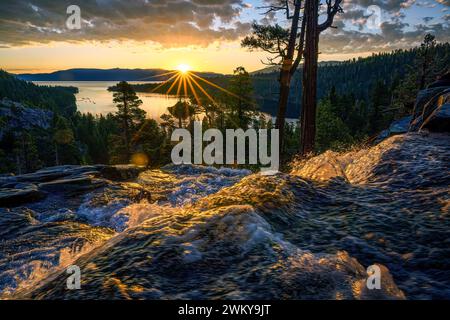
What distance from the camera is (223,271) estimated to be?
9.16 ft

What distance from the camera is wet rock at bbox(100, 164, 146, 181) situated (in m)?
13.3

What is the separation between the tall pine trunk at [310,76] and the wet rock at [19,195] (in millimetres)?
10454

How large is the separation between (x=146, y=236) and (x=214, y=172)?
38.6 ft

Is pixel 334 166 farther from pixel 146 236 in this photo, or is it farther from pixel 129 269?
pixel 129 269

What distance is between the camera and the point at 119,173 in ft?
45.2

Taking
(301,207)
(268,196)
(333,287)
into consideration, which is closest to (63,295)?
(333,287)

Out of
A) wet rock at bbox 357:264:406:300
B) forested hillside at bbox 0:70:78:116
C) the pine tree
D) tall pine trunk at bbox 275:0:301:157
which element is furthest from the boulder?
forested hillside at bbox 0:70:78:116

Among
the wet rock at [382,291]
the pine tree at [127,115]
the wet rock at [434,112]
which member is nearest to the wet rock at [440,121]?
the wet rock at [434,112]

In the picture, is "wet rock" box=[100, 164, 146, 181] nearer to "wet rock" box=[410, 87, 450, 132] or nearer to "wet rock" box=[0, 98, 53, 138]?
"wet rock" box=[410, 87, 450, 132]

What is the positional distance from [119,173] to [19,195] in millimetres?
5054

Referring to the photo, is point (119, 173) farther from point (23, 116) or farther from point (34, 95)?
point (34, 95)

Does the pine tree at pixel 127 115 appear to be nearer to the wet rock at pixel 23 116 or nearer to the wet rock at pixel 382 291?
the wet rock at pixel 382 291

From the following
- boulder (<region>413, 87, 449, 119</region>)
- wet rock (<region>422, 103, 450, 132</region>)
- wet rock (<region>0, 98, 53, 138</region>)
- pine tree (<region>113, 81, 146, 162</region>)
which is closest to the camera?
wet rock (<region>422, 103, 450, 132</region>)

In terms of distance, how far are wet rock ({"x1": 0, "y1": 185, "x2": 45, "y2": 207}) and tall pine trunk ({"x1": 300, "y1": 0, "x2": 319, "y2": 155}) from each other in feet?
34.3
